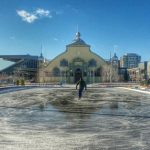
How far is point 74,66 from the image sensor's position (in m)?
104

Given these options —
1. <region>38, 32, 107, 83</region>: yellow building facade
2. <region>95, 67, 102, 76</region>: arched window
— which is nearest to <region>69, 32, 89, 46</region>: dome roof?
<region>38, 32, 107, 83</region>: yellow building facade

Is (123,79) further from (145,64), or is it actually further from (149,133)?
(149,133)

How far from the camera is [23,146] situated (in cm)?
805

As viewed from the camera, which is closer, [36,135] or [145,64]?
[36,135]

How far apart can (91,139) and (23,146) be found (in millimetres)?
1798

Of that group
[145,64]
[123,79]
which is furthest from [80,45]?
[145,64]

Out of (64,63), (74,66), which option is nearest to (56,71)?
(64,63)

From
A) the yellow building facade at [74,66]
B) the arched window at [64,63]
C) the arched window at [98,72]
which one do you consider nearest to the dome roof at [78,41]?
the yellow building facade at [74,66]

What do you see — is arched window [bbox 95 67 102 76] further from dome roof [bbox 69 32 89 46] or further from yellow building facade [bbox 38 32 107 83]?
dome roof [bbox 69 32 89 46]

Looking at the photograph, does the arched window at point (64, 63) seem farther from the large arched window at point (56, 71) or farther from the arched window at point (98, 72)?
the arched window at point (98, 72)

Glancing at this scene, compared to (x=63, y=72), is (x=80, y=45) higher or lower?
higher

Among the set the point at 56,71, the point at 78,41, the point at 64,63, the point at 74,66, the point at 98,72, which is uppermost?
the point at 78,41

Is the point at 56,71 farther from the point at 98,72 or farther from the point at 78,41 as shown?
the point at 98,72

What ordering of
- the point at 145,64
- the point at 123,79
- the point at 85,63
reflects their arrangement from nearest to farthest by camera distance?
the point at 85,63 → the point at 123,79 → the point at 145,64
